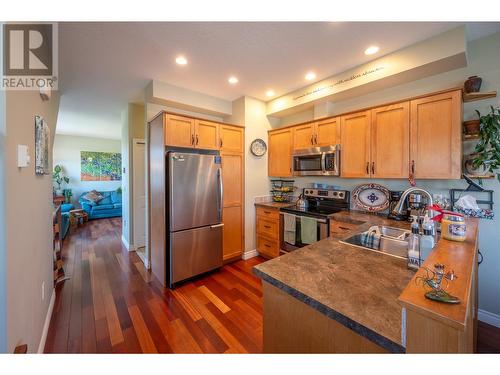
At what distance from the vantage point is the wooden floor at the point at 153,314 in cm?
170

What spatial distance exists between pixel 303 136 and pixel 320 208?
113 cm

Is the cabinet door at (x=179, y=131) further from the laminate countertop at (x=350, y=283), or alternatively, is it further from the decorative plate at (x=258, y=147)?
the laminate countertop at (x=350, y=283)

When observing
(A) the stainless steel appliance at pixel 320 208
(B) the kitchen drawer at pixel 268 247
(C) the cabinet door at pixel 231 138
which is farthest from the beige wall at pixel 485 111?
(C) the cabinet door at pixel 231 138

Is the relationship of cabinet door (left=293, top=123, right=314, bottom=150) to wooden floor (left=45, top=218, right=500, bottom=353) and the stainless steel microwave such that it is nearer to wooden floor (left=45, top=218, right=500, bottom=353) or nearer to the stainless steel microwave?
the stainless steel microwave

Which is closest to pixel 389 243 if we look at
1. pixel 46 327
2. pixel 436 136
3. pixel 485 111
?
pixel 436 136

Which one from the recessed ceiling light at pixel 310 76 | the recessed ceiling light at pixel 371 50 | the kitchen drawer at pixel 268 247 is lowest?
the kitchen drawer at pixel 268 247

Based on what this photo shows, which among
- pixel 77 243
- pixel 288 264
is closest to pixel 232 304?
pixel 288 264

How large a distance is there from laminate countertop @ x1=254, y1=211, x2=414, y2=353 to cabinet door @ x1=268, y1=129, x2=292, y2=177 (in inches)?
83.0

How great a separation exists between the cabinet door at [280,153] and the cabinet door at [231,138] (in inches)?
23.3

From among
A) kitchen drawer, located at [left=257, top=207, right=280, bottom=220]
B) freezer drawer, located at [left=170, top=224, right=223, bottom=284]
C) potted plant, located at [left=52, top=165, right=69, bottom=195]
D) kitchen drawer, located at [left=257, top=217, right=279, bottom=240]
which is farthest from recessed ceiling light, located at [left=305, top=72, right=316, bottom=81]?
potted plant, located at [left=52, top=165, right=69, bottom=195]

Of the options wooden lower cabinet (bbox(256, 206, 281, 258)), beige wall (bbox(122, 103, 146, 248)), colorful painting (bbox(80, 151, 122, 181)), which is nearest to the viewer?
wooden lower cabinet (bbox(256, 206, 281, 258))

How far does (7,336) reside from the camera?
976mm

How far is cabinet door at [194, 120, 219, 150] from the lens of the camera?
2789 mm
